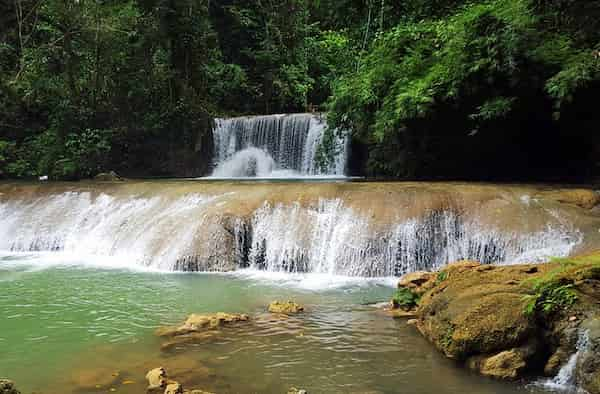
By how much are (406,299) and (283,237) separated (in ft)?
12.4

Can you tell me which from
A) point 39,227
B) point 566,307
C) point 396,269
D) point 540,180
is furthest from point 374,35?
point 566,307

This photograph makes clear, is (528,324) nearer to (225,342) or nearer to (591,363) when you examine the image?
(591,363)

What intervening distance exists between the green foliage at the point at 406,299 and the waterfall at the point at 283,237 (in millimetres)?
2360

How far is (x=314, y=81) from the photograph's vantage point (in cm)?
2550

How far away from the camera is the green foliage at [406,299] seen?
6.50 meters

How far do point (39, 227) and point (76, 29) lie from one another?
10.4 meters

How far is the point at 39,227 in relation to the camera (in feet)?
42.9

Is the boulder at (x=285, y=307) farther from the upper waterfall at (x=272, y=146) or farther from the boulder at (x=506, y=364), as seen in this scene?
the upper waterfall at (x=272, y=146)

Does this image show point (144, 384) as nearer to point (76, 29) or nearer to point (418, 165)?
point (418, 165)

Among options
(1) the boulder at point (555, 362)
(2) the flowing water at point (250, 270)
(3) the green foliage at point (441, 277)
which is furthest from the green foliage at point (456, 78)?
(1) the boulder at point (555, 362)

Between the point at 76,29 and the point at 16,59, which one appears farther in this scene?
the point at 16,59

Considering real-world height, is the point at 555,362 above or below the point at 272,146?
below

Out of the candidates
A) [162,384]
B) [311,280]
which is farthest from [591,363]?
[311,280]

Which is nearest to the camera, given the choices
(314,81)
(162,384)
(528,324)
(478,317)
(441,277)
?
(162,384)
